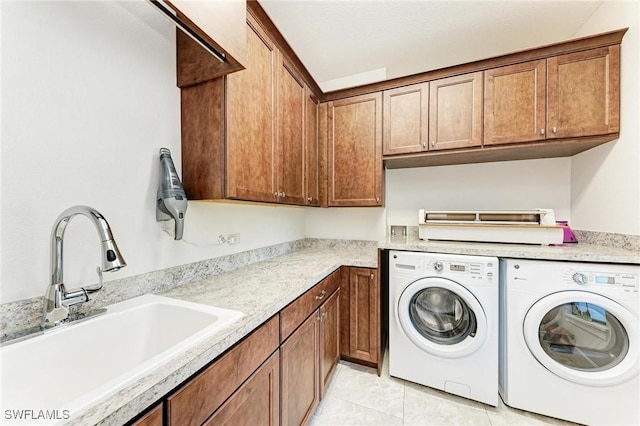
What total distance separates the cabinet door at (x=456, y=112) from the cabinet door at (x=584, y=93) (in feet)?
1.43

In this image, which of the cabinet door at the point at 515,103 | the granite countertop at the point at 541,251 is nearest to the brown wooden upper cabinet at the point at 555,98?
the cabinet door at the point at 515,103

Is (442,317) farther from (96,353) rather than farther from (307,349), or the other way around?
(96,353)

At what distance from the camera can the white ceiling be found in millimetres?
1638

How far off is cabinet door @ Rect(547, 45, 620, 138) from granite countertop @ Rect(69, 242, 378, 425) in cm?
162

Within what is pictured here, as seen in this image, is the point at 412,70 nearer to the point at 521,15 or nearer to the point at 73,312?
the point at 521,15

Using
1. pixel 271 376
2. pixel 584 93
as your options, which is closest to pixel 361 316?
pixel 271 376

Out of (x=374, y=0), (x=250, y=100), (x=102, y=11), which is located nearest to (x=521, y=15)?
(x=374, y=0)

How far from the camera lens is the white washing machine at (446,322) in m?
1.55

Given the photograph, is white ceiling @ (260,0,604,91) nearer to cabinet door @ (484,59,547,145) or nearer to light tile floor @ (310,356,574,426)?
cabinet door @ (484,59,547,145)

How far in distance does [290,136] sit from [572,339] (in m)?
2.23

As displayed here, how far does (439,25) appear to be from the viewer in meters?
1.80

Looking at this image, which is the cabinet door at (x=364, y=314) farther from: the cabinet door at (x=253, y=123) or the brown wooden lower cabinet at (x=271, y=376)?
the cabinet door at (x=253, y=123)

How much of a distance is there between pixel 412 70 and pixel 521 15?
2.75ft

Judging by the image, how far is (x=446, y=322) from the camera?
1727 millimetres
